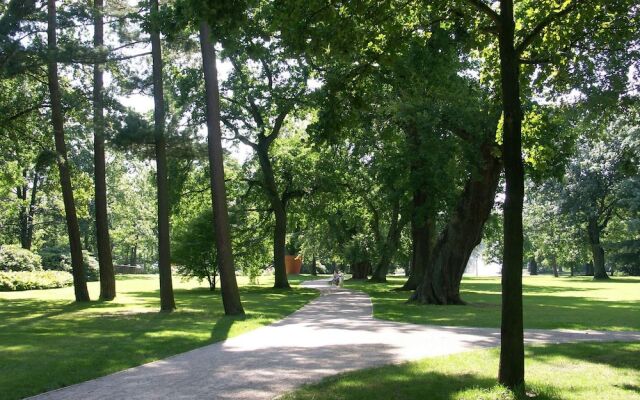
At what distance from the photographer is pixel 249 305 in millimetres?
20438

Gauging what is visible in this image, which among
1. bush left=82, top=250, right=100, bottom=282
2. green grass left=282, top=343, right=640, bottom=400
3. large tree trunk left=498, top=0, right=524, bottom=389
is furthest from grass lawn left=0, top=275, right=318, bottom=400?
bush left=82, top=250, right=100, bottom=282

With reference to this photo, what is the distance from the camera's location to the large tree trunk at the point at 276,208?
3153 centimetres

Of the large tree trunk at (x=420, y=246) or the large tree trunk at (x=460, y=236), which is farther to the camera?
the large tree trunk at (x=420, y=246)

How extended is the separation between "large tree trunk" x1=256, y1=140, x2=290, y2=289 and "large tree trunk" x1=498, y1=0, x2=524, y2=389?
25112mm

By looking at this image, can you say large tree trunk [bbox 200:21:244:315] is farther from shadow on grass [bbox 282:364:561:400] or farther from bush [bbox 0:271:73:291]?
bush [bbox 0:271:73:291]

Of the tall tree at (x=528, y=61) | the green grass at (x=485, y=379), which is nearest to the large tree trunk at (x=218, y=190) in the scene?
the green grass at (x=485, y=379)

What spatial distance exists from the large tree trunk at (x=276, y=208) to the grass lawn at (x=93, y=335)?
11.8 meters

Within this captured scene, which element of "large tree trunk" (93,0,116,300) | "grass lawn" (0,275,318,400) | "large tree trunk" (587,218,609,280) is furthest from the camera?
"large tree trunk" (587,218,609,280)

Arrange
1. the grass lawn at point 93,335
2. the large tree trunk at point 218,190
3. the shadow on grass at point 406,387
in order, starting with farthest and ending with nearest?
the large tree trunk at point 218,190
the grass lawn at point 93,335
the shadow on grass at point 406,387

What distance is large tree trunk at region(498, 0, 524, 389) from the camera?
6.61 meters

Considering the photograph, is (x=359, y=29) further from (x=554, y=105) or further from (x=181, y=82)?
(x=181, y=82)

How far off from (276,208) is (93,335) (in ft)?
66.5

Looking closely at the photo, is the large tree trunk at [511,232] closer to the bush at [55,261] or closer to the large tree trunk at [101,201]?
the large tree trunk at [101,201]

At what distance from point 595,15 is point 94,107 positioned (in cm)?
1592
